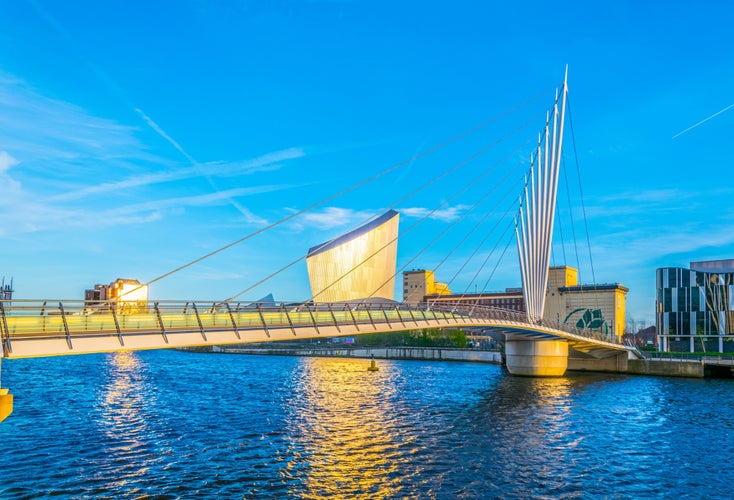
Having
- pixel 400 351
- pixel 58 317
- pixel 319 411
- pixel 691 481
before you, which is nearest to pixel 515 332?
pixel 319 411

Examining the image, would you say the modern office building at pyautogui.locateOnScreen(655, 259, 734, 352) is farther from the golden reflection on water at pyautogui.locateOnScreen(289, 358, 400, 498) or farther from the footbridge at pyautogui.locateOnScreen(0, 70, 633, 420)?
the golden reflection on water at pyautogui.locateOnScreen(289, 358, 400, 498)

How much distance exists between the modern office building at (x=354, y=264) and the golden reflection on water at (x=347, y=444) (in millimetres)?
60372

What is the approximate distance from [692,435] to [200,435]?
71.9ft

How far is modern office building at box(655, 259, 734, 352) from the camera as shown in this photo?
73000 mm

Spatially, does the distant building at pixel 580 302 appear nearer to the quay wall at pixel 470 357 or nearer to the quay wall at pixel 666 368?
the quay wall at pixel 470 357

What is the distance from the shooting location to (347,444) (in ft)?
75.5

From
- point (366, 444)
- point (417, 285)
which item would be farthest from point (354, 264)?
point (366, 444)

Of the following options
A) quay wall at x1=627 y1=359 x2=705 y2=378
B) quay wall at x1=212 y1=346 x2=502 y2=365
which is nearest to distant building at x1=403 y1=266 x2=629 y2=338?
quay wall at x1=212 y1=346 x2=502 y2=365

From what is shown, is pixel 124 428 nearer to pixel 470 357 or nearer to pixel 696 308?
pixel 470 357

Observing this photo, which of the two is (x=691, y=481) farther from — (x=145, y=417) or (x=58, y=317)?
(x=145, y=417)

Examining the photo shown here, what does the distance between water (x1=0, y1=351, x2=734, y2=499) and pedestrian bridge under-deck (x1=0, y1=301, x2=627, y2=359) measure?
4.11 m

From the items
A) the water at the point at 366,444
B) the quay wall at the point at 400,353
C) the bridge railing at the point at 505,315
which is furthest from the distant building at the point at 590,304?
the water at the point at 366,444

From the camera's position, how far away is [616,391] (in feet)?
142

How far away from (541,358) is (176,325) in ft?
134
